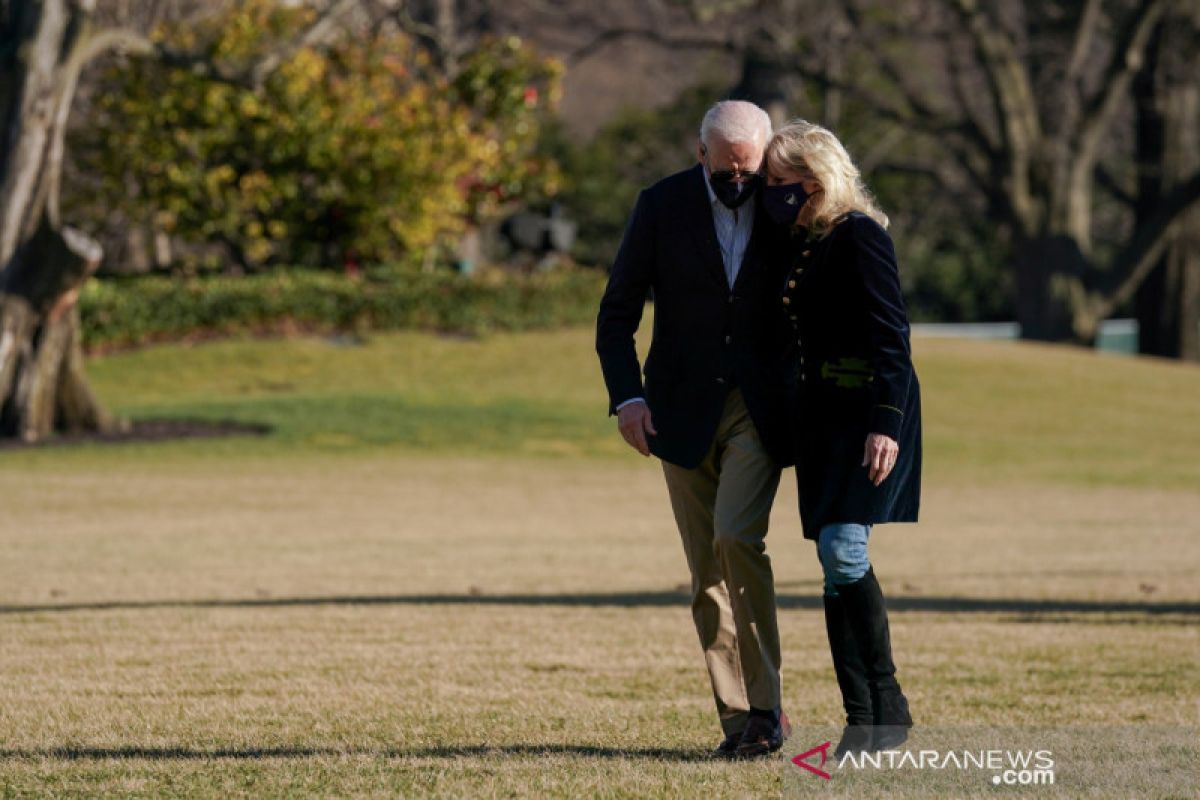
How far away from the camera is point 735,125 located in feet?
18.1

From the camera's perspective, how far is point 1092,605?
34.7ft

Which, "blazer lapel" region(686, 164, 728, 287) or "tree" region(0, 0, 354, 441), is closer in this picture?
"blazer lapel" region(686, 164, 728, 287)

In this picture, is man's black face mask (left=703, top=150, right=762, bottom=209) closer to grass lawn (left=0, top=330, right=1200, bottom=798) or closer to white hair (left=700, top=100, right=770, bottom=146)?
white hair (left=700, top=100, right=770, bottom=146)

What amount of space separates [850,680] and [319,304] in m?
25.9

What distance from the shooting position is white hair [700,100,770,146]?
550 centimetres

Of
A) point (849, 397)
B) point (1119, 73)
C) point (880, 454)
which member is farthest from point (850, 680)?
point (1119, 73)

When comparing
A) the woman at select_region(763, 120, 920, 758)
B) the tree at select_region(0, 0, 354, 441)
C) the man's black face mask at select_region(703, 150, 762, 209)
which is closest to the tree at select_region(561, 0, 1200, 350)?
the tree at select_region(0, 0, 354, 441)

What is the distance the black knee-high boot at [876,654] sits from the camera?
18.0 feet

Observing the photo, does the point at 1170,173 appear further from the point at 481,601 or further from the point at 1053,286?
the point at 481,601

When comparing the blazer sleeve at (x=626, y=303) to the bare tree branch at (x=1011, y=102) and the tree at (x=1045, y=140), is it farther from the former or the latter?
the bare tree branch at (x=1011, y=102)

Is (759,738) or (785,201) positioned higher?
A: (785,201)

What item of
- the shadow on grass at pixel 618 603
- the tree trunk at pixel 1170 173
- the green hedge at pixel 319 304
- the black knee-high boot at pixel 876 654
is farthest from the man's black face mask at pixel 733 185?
the tree trunk at pixel 1170 173

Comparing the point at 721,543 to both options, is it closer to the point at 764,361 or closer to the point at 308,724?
the point at 764,361

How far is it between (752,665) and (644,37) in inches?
1157
